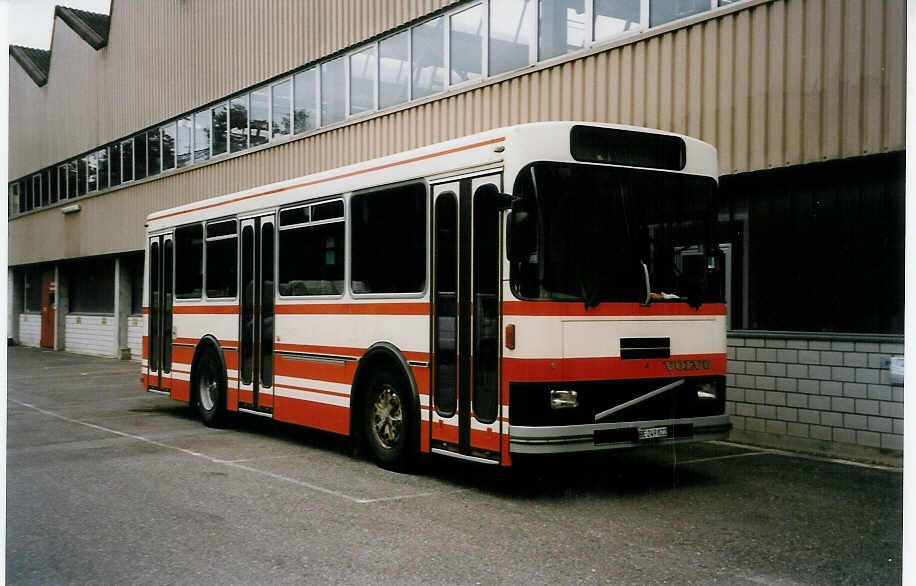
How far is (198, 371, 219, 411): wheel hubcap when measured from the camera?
1299cm

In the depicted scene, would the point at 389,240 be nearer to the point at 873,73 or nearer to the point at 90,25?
the point at 873,73

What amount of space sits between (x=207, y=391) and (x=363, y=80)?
25.9 ft

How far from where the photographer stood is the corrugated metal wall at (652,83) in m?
9.77

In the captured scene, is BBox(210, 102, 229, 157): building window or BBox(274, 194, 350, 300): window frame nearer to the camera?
BBox(274, 194, 350, 300): window frame

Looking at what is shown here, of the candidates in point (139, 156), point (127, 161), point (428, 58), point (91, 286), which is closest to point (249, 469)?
point (428, 58)

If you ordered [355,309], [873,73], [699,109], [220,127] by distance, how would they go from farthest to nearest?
[220,127] < [699,109] < [355,309] < [873,73]

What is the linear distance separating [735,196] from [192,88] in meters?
17.4

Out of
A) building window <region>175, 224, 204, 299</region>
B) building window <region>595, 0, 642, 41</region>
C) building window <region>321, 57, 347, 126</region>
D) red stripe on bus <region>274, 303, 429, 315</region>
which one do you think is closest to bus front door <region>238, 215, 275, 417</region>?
red stripe on bus <region>274, 303, 429, 315</region>

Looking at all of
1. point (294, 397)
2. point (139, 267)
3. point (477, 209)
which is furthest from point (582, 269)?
point (139, 267)

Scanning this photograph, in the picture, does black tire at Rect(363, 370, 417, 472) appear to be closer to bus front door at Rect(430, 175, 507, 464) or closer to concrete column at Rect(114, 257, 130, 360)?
bus front door at Rect(430, 175, 507, 464)

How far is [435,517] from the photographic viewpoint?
23.8 feet

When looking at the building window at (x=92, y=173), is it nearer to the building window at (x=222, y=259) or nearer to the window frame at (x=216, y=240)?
the window frame at (x=216, y=240)

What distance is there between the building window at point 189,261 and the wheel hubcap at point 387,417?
4.77 m

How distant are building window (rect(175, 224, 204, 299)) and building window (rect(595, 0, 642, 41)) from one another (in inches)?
239
